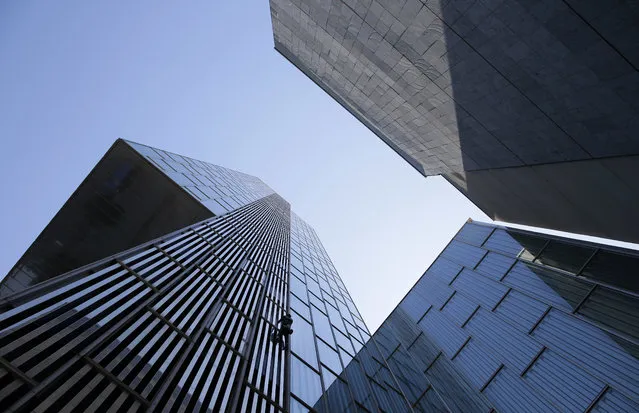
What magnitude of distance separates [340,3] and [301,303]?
10.7 meters

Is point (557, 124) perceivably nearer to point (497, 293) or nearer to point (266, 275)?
point (497, 293)

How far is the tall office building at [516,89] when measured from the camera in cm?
792

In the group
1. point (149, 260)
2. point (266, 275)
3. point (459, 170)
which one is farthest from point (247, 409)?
point (459, 170)

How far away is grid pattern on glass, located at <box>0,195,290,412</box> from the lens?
167 inches

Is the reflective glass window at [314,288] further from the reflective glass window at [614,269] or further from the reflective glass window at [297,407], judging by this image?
the reflective glass window at [614,269]

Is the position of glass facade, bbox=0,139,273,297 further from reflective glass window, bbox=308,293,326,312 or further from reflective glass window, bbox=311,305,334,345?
reflective glass window, bbox=311,305,334,345

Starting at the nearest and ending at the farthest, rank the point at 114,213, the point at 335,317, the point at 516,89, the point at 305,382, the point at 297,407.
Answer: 1. the point at 297,407
2. the point at 305,382
3. the point at 516,89
4. the point at 114,213
5. the point at 335,317

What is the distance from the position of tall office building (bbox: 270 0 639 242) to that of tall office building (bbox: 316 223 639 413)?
1.53 m

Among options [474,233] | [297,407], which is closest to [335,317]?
[297,407]

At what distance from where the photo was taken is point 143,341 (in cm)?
573

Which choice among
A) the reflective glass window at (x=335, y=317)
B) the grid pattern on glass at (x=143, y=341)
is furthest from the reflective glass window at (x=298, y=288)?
the grid pattern on glass at (x=143, y=341)

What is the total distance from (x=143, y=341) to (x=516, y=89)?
34.1ft

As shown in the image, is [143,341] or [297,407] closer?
[143,341]

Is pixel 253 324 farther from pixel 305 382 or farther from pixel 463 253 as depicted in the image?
pixel 463 253
